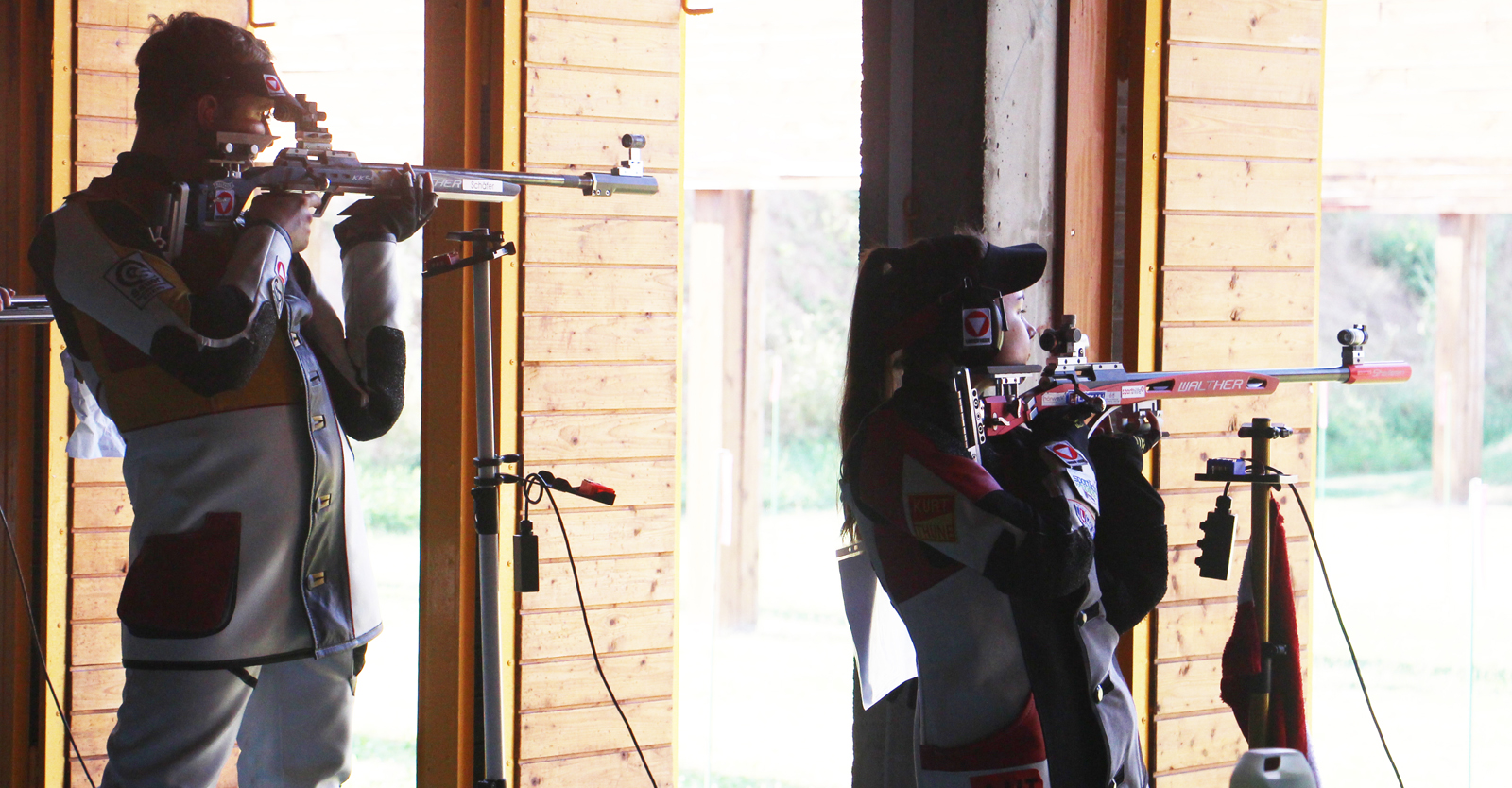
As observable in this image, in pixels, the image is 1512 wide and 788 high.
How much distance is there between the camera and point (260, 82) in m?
1.77

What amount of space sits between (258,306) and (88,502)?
78.0 inches

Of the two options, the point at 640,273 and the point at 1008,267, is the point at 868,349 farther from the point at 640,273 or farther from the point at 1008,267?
the point at 640,273

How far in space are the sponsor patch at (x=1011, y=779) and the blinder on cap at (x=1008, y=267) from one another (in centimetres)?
67

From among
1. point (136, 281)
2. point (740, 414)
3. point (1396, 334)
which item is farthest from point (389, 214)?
point (1396, 334)

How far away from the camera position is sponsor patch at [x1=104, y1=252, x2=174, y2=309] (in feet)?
5.33

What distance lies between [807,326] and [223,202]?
10923 mm

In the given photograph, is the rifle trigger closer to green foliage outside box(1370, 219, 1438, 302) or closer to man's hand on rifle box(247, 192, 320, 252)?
man's hand on rifle box(247, 192, 320, 252)

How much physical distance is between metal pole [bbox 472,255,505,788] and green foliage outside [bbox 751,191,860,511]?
8946 mm

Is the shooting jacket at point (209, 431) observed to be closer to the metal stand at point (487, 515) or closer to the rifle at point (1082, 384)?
the metal stand at point (487, 515)

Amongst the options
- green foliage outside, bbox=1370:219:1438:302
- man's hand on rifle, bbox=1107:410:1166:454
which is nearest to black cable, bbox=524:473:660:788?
man's hand on rifle, bbox=1107:410:1166:454

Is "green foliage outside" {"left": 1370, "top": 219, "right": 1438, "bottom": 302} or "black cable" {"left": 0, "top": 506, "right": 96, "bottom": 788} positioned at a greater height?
"green foliage outside" {"left": 1370, "top": 219, "right": 1438, "bottom": 302}

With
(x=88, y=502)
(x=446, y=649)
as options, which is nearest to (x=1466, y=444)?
(x=446, y=649)

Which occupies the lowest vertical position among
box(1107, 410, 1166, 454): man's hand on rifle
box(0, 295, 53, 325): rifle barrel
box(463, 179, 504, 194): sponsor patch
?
box(1107, 410, 1166, 454): man's hand on rifle

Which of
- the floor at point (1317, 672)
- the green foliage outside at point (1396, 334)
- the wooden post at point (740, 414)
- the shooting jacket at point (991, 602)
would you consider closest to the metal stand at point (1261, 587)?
the shooting jacket at point (991, 602)
